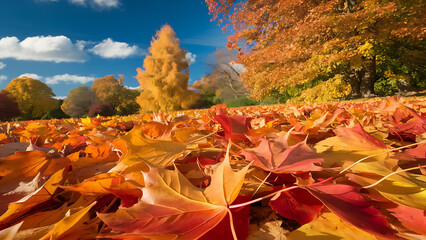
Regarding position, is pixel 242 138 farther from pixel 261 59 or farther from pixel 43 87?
pixel 43 87

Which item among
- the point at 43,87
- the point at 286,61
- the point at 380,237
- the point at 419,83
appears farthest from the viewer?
the point at 43,87

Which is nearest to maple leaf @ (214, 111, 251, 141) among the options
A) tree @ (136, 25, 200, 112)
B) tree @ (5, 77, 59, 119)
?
tree @ (136, 25, 200, 112)

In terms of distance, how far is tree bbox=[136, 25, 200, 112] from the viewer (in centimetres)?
1825

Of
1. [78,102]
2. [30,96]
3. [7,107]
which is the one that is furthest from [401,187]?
[30,96]

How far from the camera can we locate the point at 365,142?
39 cm

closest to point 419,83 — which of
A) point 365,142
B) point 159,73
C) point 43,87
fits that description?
point 365,142

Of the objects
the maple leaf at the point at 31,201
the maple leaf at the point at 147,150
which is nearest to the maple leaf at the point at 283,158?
the maple leaf at the point at 147,150

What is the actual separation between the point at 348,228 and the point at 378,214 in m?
0.03

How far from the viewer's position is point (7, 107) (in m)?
18.9

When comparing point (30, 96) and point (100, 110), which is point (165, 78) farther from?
point (30, 96)

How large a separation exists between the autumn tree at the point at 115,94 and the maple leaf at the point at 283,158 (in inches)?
860

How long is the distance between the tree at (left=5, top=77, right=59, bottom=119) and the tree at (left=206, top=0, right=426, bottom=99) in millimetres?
19146

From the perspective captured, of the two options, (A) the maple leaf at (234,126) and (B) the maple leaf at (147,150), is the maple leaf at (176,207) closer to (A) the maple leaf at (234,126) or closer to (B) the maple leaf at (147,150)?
(B) the maple leaf at (147,150)

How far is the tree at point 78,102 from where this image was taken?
2214 centimetres
